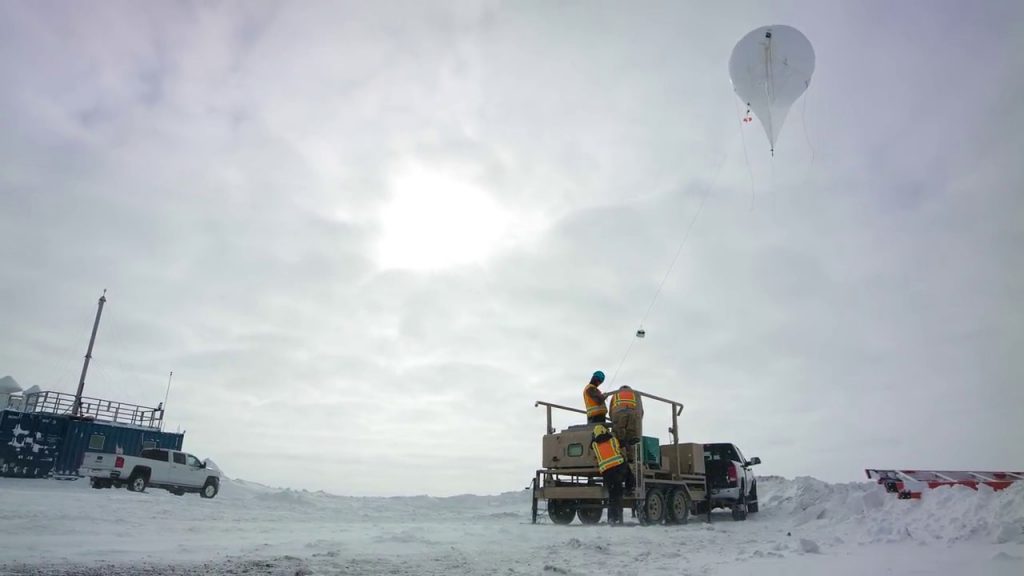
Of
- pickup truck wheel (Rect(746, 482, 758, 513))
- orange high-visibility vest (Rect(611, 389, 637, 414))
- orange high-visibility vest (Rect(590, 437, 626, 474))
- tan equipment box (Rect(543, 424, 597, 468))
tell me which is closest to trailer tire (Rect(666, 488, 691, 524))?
tan equipment box (Rect(543, 424, 597, 468))

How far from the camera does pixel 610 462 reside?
41.0ft

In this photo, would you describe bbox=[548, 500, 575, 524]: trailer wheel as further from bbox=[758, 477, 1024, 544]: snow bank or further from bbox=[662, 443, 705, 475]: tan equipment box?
bbox=[758, 477, 1024, 544]: snow bank

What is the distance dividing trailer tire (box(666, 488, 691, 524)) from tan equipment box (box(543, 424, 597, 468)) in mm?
2484

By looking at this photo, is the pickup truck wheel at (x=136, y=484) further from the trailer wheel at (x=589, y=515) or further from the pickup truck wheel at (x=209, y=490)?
the trailer wheel at (x=589, y=515)

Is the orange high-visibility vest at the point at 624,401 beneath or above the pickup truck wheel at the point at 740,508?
above

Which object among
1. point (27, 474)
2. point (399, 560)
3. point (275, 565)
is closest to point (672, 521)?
point (399, 560)

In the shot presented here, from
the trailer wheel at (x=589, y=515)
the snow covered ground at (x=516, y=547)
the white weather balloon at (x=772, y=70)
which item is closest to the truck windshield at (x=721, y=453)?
the snow covered ground at (x=516, y=547)

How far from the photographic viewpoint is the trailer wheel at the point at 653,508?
1353 cm

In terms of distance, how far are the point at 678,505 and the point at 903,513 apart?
15.0 ft

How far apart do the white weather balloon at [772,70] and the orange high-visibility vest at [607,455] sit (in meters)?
7.65

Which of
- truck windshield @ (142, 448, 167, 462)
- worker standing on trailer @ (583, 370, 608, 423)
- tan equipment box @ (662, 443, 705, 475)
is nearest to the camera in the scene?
worker standing on trailer @ (583, 370, 608, 423)

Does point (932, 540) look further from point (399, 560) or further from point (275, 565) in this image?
point (275, 565)

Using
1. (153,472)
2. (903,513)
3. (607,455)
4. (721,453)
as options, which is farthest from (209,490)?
(903,513)

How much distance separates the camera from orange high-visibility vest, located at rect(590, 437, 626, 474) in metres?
12.5
